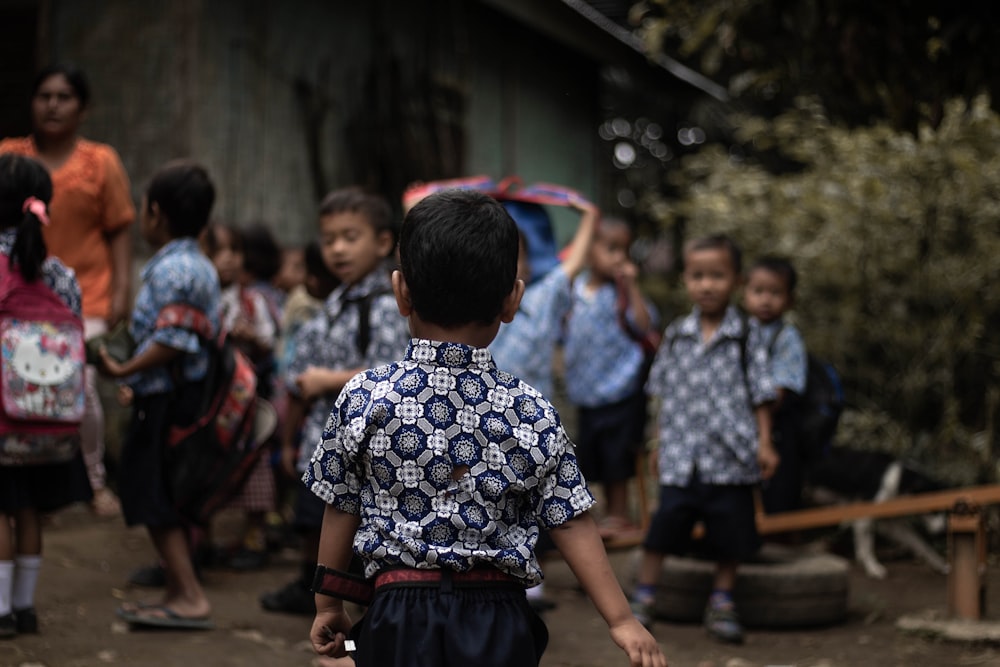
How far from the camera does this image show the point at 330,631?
2498mm

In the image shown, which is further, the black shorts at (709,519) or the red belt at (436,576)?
the black shorts at (709,519)

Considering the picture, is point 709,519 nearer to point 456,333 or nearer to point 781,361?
point 781,361

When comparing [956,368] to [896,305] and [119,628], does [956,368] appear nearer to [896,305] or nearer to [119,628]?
[896,305]

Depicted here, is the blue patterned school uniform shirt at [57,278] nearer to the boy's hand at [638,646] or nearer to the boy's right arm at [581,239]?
the boy's right arm at [581,239]

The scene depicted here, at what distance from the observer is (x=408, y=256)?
95.7 inches

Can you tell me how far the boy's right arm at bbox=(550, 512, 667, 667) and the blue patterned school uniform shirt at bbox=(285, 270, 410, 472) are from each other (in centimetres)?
193

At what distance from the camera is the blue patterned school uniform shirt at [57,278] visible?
4.08m

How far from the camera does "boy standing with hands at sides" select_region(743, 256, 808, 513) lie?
19.7ft

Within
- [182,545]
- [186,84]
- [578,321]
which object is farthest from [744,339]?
[186,84]

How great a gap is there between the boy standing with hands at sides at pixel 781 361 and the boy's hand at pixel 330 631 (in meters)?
3.87

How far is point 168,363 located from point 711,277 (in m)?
2.23

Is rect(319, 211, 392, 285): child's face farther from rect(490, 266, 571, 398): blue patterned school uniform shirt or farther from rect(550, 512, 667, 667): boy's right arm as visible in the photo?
rect(550, 512, 667, 667): boy's right arm

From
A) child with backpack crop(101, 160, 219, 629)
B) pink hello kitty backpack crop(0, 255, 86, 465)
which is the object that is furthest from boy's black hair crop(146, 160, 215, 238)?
pink hello kitty backpack crop(0, 255, 86, 465)

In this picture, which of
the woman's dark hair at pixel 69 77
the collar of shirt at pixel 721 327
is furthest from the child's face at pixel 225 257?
the collar of shirt at pixel 721 327
